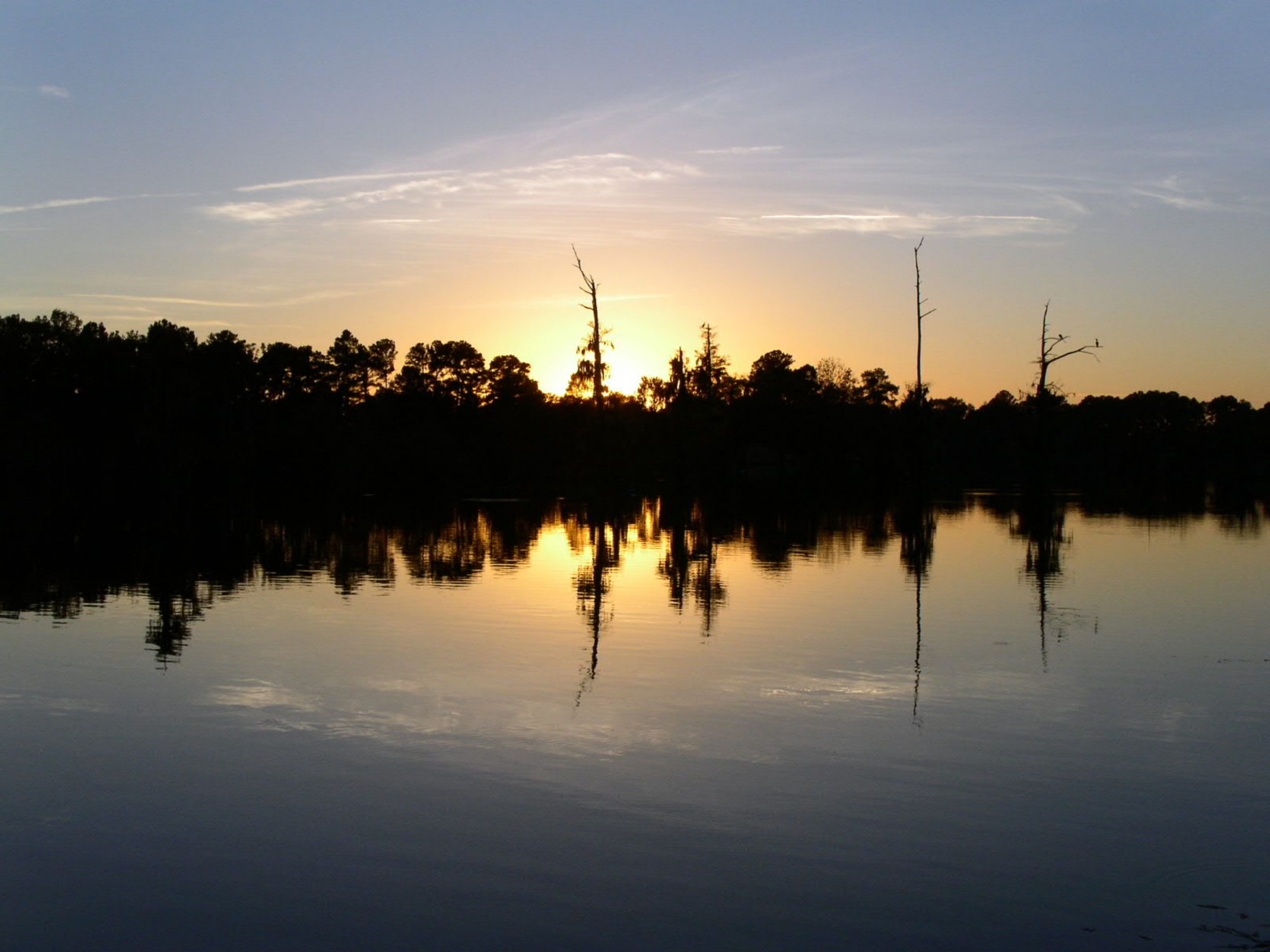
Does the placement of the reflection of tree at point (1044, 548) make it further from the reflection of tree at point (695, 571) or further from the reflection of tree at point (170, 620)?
the reflection of tree at point (170, 620)

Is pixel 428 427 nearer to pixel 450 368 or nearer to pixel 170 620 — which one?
pixel 450 368

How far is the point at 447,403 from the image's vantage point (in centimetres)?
11506

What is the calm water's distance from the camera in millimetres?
Result: 6094

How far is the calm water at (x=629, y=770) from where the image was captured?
6.09m

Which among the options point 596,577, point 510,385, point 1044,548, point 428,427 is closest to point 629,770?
point 596,577

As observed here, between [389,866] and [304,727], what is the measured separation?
136 inches

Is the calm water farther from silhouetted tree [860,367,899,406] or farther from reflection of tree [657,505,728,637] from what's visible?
silhouetted tree [860,367,899,406]

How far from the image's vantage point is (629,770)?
8.59m

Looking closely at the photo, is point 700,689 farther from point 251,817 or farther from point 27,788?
point 27,788

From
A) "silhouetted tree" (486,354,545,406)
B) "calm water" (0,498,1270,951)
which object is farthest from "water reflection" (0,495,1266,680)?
"silhouetted tree" (486,354,545,406)

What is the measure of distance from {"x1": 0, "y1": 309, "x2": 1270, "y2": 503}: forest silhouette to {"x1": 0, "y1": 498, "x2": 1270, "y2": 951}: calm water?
44.4 meters

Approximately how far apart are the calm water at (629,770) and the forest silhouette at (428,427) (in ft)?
146

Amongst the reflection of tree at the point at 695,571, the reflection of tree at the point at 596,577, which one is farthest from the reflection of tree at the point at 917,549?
the reflection of tree at the point at 596,577

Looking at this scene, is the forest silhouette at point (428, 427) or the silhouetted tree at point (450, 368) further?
the silhouetted tree at point (450, 368)
